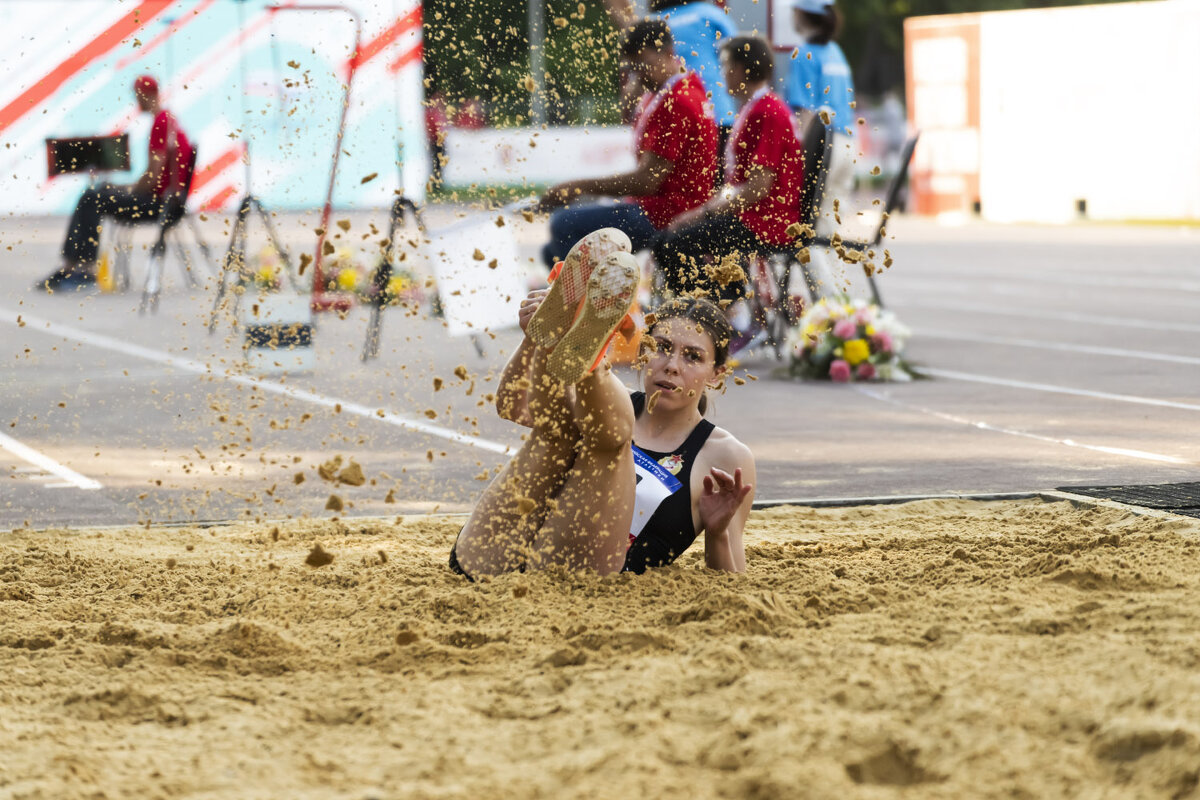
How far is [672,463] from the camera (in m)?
4.26

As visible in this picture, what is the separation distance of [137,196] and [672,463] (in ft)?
35.9

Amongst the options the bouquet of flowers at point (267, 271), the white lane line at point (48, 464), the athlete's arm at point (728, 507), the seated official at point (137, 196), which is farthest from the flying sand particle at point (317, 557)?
the seated official at point (137, 196)

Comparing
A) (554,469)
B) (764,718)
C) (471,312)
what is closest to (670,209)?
(471,312)

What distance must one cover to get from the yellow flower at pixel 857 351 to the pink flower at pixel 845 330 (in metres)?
0.05

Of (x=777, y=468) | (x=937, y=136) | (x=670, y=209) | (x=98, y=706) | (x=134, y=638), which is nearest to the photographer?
(x=98, y=706)

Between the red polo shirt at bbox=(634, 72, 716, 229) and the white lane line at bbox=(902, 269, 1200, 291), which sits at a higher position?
the red polo shirt at bbox=(634, 72, 716, 229)

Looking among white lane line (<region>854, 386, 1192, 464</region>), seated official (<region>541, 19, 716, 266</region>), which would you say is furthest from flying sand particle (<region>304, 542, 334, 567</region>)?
white lane line (<region>854, 386, 1192, 464</region>)

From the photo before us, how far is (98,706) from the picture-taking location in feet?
10.7

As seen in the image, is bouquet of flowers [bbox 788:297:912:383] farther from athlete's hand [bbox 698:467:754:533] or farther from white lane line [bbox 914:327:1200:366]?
athlete's hand [bbox 698:467:754:533]

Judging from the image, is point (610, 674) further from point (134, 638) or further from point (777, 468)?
point (777, 468)

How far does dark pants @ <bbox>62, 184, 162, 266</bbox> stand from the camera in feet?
46.1

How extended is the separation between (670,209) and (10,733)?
5718 mm

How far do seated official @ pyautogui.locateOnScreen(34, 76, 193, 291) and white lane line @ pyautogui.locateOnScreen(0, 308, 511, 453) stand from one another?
1.57 m

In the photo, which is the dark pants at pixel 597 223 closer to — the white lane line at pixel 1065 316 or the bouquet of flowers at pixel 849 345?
the bouquet of flowers at pixel 849 345
